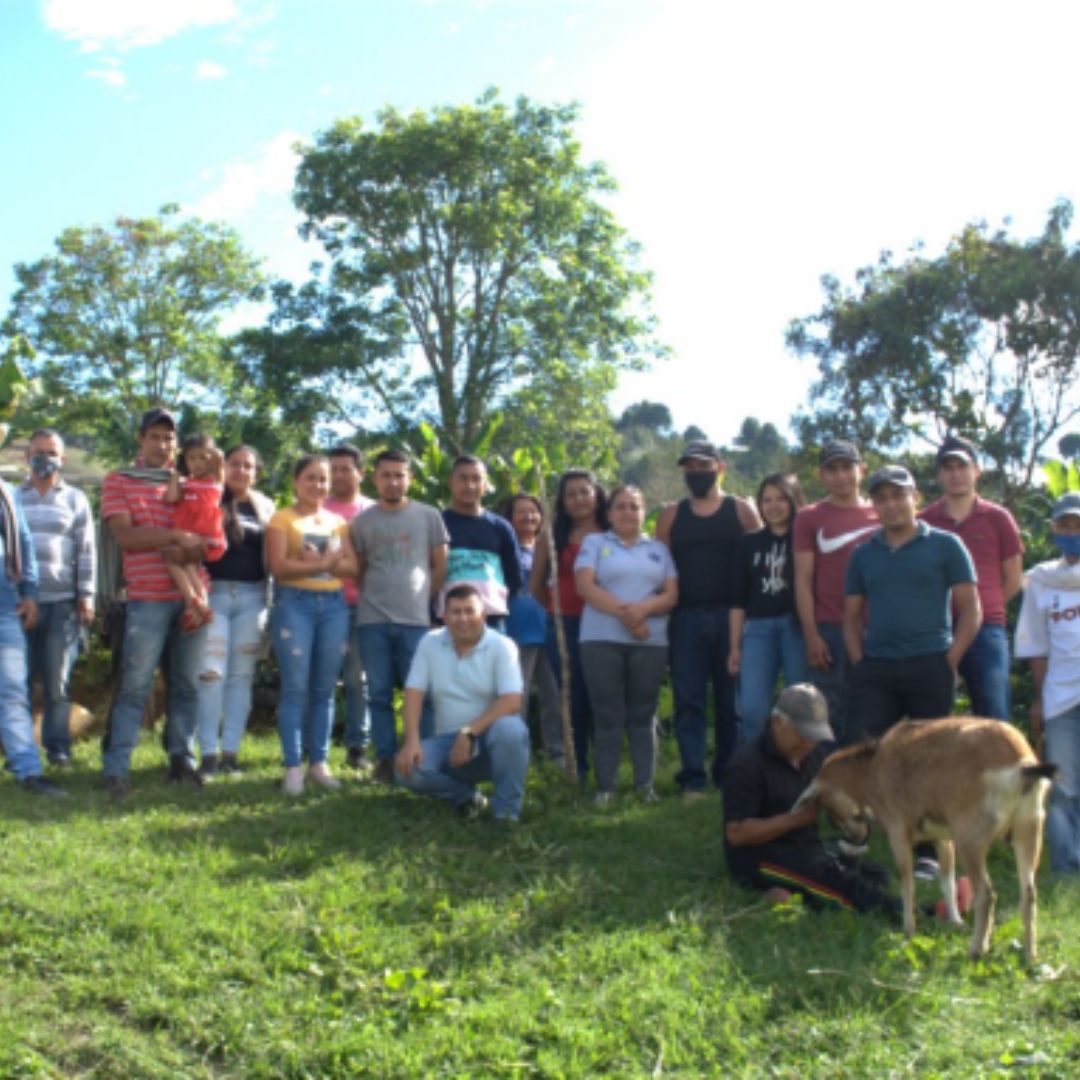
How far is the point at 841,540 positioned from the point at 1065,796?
1850mm

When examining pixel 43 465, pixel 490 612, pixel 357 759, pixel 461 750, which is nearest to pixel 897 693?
pixel 461 750

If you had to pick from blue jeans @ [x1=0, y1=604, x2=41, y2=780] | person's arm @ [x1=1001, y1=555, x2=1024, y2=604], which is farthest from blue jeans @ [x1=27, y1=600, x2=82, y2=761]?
person's arm @ [x1=1001, y1=555, x2=1024, y2=604]

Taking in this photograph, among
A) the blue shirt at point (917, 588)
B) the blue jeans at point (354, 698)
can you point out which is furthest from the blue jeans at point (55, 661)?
the blue shirt at point (917, 588)

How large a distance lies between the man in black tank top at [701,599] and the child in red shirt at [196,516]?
9.38ft

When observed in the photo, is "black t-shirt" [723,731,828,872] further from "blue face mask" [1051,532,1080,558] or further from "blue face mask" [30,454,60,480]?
"blue face mask" [30,454,60,480]

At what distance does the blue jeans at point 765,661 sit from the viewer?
740 centimetres

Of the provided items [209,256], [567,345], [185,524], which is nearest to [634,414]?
[209,256]

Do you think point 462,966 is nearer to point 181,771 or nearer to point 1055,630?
point 181,771

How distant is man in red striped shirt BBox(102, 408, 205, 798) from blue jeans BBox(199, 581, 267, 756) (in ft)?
0.39

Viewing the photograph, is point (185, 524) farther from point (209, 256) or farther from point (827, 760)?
point (209, 256)

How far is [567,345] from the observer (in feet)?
96.7

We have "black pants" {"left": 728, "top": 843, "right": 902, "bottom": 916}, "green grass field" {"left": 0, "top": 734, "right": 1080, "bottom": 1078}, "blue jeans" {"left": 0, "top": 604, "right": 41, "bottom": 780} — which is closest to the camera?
"green grass field" {"left": 0, "top": 734, "right": 1080, "bottom": 1078}

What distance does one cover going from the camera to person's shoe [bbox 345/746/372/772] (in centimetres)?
828

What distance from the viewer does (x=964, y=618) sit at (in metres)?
6.33
